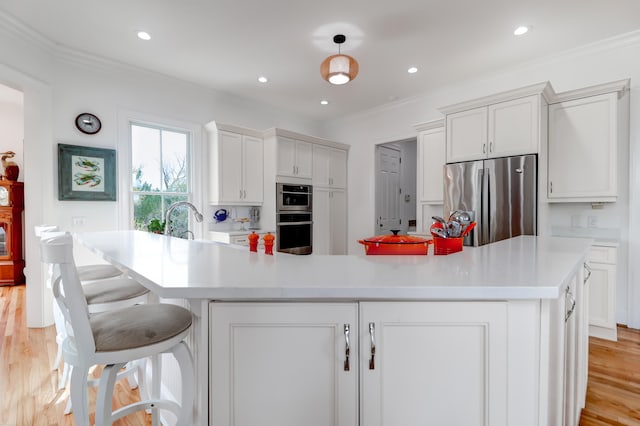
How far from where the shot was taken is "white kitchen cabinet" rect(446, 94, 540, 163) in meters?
3.02

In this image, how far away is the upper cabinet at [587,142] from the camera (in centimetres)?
289

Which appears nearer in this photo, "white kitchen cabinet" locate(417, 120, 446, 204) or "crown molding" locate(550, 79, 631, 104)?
"crown molding" locate(550, 79, 631, 104)

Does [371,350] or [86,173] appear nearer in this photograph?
[371,350]

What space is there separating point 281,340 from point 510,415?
64 cm

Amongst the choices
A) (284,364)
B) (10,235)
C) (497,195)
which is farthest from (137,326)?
(10,235)

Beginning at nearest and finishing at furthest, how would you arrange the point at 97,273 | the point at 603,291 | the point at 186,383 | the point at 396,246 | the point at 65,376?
Result: 1. the point at 186,383
2. the point at 396,246
3. the point at 65,376
4. the point at 97,273
5. the point at 603,291

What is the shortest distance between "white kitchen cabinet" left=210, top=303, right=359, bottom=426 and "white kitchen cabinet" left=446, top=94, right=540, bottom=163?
3.00 metres

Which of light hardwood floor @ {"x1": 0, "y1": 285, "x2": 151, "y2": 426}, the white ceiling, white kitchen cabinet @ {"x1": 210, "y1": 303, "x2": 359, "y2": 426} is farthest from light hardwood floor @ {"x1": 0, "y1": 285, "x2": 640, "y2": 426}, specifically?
the white ceiling

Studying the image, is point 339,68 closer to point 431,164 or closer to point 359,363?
point 431,164

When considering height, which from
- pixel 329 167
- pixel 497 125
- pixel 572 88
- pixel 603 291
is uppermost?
pixel 572 88

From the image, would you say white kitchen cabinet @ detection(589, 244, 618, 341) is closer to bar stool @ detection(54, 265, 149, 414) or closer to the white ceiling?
Answer: the white ceiling

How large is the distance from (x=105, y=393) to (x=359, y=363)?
0.94 meters

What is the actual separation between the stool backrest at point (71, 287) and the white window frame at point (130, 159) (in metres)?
2.99

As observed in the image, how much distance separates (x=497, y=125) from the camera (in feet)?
10.6
